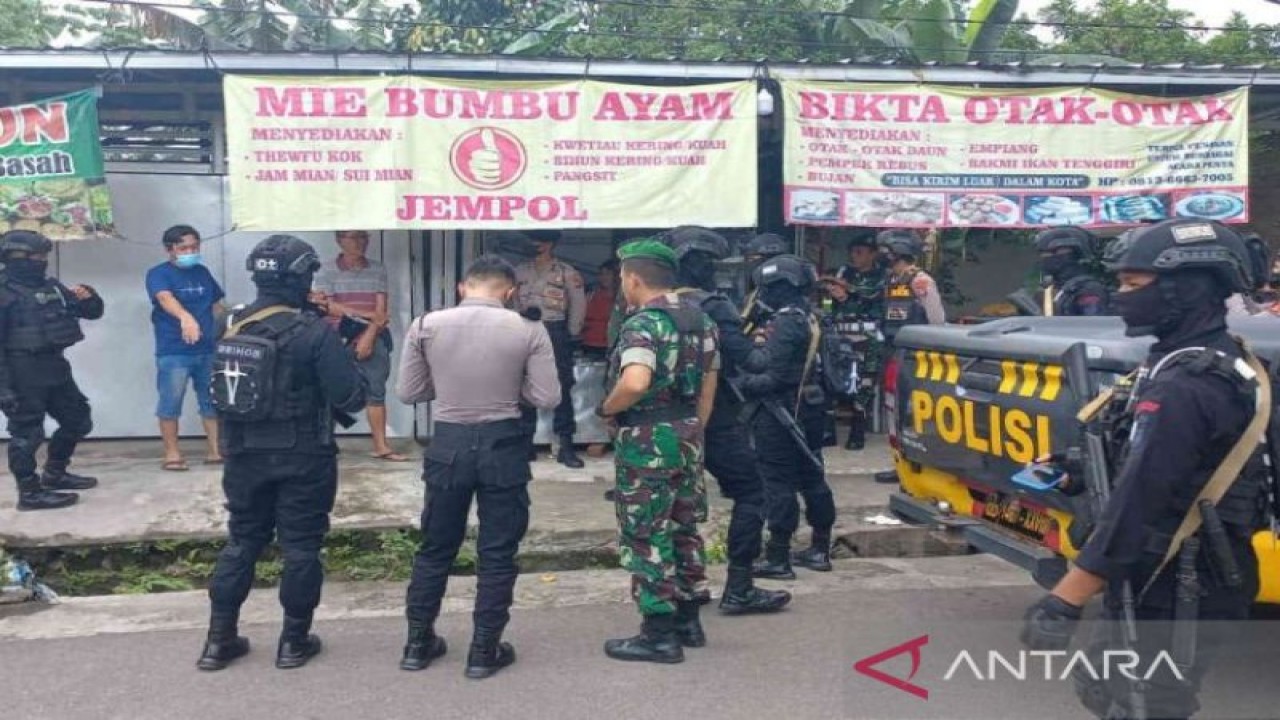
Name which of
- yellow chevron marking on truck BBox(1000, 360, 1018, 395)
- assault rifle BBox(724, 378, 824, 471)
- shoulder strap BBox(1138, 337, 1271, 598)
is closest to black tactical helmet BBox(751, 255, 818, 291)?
assault rifle BBox(724, 378, 824, 471)

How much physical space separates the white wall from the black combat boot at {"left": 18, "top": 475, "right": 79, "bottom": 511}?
6.40 ft

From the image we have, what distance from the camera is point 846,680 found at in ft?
14.4

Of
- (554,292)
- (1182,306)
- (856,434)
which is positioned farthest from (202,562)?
(1182,306)

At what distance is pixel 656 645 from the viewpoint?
4.61m

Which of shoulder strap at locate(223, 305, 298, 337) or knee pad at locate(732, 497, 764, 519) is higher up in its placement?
shoulder strap at locate(223, 305, 298, 337)

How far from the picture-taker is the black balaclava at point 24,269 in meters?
6.59

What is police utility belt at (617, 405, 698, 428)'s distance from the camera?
4566mm

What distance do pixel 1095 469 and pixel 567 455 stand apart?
546 cm

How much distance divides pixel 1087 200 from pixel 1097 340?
4644mm

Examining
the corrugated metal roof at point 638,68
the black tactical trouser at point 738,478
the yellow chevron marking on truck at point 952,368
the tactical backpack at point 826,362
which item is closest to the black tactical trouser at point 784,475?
the tactical backpack at point 826,362

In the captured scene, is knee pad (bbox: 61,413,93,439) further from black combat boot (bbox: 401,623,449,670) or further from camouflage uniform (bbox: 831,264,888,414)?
camouflage uniform (bbox: 831,264,888,414)

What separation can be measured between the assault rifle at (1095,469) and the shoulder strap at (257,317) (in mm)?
2968

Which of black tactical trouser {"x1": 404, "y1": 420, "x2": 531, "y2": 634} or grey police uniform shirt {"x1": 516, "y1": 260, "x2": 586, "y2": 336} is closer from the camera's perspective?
black tactical trouser {"x1": 404, "y1": 420, "x2": 531, "y2": 634}

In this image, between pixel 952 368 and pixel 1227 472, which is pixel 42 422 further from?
pixel 1227 472
